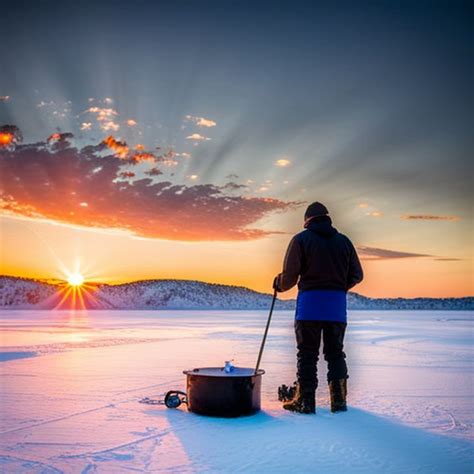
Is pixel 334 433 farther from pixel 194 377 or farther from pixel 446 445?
pixel 194 377

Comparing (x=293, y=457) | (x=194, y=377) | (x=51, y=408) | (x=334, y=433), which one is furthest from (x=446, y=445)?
(x=51, y=408)

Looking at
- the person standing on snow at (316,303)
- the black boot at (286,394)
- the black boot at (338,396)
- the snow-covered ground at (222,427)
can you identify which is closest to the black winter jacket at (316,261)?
the person standing on snow at (316,303)

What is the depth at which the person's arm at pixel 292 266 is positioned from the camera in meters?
4.58

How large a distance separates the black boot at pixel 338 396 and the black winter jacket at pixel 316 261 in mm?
820

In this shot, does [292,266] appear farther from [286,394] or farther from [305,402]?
[286,394]

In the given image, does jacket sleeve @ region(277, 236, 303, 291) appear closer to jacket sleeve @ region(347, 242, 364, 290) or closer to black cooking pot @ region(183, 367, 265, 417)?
jacket sleeve @ region(347, 242, 364, 290)

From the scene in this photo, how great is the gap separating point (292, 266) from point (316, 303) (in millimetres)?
378

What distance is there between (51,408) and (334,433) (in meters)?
2.41

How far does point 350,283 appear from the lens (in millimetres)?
4867

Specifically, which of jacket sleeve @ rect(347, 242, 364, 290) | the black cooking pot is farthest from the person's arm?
the black cooking pot

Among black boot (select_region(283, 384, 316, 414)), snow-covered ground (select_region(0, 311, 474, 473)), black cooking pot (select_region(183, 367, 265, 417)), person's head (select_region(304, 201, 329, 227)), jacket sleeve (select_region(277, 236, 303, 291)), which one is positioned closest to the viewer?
snow-covered ground (select_region(0, 311, 474, 473))

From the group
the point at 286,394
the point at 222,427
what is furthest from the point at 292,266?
the point at 222,427

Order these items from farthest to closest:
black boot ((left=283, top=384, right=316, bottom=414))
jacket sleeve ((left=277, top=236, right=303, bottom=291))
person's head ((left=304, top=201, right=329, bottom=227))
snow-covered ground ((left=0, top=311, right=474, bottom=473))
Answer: person's head ((left=304, top=201, right=329, bottom=227)) → jacket sleeve ((left=277, top=236, right=303, bottom=291)) → black boot ((left=283, top=384, right=316, bottom=414)) → snow-covered ground ((left=0, top=311, right=474, bottom=473))

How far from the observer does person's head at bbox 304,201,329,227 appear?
188 inches
